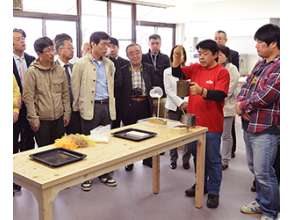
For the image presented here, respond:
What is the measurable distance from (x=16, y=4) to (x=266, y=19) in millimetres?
5186

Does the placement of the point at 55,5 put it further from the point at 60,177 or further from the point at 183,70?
the point at 60,177

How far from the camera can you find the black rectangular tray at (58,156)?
5.42 feet

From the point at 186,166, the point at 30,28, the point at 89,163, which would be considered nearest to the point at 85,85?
the point at 89,163

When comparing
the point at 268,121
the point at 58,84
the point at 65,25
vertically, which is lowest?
the point at 268,121

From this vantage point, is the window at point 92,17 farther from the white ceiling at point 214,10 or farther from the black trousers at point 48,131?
the black trousers at point 48,131

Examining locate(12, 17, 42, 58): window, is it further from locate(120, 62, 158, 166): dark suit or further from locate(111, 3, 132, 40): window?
locate(120, 62, 158, 166): dark suit

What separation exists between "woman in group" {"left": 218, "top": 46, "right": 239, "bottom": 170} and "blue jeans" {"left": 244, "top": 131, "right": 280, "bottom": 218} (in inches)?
42.6

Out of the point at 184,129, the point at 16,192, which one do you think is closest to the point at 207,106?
the point at 184,129

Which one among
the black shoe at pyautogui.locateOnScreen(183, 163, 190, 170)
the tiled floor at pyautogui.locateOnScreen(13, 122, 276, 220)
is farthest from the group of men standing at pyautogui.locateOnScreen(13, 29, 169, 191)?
the black shoe at pyautogui.locateOnScreen(183, 163, 190, 170)

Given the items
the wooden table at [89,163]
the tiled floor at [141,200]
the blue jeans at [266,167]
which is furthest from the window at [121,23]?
the blue jeans at [266,167]

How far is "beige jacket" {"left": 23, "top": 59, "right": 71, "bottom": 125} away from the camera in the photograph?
2672 mm

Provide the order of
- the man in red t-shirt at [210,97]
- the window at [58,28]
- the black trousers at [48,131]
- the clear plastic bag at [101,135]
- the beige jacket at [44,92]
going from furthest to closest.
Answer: the window at [58,28] → the black trousers at [48,131] → the beige jacket at [44,92] → the man in red t-shirt at [210,97] → the clear plastic bag at [101,135]

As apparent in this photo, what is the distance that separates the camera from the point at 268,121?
215 cm

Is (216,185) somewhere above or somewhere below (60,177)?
below
